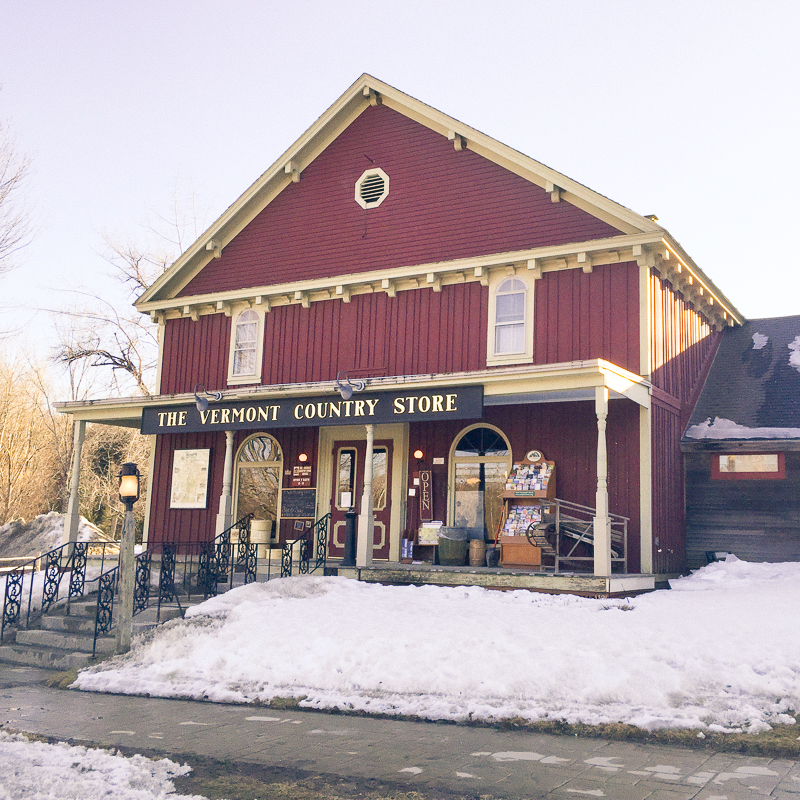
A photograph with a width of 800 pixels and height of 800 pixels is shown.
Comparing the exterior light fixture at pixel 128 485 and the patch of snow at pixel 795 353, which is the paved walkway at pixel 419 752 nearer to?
the exterior light fixture at pixel 128 485

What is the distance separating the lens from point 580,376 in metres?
13.7

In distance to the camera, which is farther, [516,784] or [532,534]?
[532,534]

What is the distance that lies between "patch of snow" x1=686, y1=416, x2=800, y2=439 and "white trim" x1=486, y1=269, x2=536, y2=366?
13.6ft

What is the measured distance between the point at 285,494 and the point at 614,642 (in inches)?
405

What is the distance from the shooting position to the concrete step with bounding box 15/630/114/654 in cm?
1259

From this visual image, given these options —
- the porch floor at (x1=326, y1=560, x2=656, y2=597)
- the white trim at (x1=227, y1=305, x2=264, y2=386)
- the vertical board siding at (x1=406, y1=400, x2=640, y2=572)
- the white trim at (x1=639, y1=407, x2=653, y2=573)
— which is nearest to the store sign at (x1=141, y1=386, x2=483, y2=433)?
the vertical board siding at (x1=406, y1=400, x2=640, y2=572)

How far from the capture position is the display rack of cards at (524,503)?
14.4 meters

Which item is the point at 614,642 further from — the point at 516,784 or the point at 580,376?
the point at 580,376

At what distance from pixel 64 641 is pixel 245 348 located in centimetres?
834

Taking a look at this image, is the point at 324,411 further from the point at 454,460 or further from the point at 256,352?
the point at 256,352

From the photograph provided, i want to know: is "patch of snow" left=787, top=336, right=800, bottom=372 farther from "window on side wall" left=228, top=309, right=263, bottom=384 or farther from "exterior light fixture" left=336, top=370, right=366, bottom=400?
"window on side wall" left=228, top=309, right=263, bottom=384

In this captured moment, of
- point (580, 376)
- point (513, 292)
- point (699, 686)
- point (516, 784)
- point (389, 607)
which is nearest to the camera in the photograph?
point (516, 784)

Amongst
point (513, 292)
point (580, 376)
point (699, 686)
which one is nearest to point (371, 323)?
point (513, 292)

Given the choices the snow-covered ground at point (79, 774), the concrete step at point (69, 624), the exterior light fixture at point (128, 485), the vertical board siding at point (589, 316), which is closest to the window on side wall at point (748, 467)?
the vertical board siding at point (589, 316)
